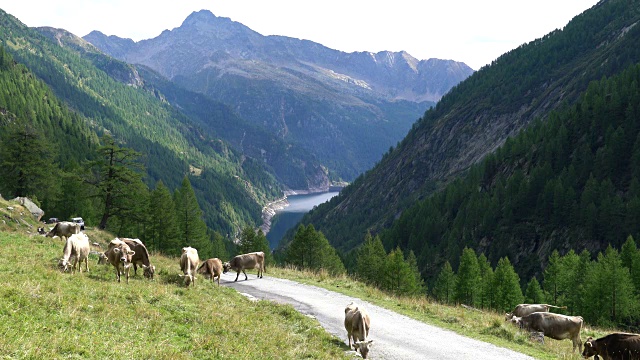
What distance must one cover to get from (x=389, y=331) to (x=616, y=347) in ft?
29.1

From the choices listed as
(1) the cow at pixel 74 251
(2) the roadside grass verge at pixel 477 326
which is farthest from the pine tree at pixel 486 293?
(1) the cow at pixel 74 251

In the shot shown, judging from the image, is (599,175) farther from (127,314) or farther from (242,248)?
(127,314)

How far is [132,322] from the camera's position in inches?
544

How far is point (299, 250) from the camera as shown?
228 feet

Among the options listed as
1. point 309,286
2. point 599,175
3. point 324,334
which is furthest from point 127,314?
point 599,175

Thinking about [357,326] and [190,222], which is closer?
[357,326]

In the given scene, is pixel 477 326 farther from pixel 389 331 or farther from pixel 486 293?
pixel 486 293

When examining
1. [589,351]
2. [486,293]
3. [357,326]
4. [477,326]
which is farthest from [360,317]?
[486,293]

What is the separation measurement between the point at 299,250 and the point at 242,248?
1190 centimetres

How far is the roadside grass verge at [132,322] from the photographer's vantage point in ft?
35.4

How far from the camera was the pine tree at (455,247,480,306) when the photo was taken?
219 feet

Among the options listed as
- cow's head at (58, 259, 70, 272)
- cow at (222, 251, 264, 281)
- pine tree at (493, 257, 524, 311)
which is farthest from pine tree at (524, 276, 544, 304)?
cow's head at (58, 259, 70, 272)

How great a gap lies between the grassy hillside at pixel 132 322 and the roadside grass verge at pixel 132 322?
3 cm

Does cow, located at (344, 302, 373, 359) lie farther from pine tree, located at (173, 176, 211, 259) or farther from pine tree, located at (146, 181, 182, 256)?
pine tree, located at (173, 176, 211, 259)
